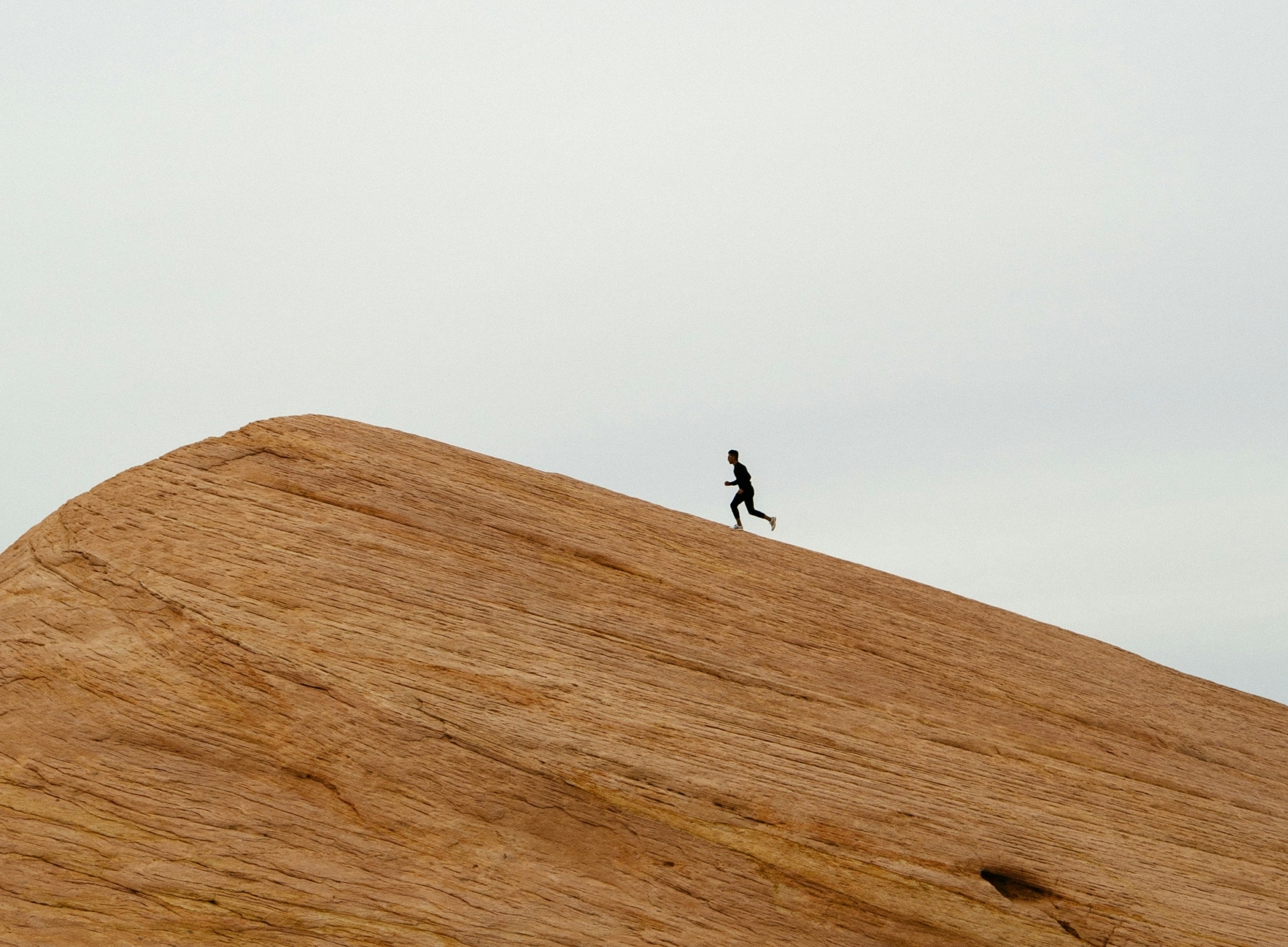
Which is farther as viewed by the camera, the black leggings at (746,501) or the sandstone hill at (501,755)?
the black leggings at (746,501)

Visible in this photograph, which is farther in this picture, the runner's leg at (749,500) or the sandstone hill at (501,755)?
the runner's leg at (749,500)

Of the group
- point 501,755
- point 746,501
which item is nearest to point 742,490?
point 746,501

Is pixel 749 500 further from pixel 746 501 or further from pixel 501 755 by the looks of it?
pixel 501 755

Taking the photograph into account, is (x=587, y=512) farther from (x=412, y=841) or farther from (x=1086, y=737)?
Answer: (x=1086, y=737)

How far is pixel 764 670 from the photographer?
19.6 m

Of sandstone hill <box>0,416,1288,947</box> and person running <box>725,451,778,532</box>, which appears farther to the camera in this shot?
person running <box>725,451,778,532</box>

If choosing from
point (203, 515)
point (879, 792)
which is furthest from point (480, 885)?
point (203, 515)

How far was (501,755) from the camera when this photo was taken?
15.9m

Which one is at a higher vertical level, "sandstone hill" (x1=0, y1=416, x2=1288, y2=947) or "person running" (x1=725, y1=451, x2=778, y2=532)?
"person running" (x1=725, y1=451, x2=778, y2=532)

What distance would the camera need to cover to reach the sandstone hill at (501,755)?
572 inches

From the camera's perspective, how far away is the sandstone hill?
47.7ft

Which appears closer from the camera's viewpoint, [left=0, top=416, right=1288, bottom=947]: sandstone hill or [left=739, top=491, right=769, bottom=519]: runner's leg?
[left=0, top=416, right=1288, bottom=947]: sandstone hill

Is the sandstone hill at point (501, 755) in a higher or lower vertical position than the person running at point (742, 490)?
lower

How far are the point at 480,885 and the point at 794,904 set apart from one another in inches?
176
